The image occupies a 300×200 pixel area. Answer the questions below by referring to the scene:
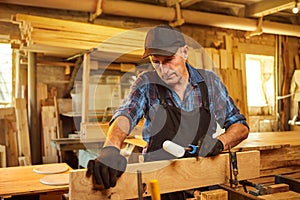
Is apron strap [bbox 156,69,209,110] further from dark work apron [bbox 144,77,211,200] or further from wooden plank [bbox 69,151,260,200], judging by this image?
wooden plank [bbox 69,151,260,200]

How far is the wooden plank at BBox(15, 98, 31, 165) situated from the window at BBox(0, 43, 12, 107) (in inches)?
13.2

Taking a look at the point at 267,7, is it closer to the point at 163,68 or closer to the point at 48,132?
the point at 48,132

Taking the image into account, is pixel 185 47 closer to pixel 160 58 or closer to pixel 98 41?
pixel 160 58

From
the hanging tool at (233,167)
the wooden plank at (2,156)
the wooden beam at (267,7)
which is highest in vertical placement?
the wooden beam at (267,7)

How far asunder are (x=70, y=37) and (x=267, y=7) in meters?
3.14

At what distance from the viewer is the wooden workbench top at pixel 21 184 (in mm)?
2044

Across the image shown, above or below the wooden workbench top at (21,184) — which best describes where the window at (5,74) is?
above

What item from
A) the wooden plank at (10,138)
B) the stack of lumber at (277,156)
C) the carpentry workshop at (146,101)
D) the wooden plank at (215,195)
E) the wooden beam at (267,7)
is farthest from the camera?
the wooden beam at (267,7)

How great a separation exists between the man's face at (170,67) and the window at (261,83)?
4.36 m

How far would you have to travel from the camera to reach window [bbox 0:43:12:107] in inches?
171

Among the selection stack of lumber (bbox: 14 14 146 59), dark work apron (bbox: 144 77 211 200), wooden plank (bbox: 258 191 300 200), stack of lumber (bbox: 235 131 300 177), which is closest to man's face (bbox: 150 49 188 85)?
dark work apron (bbox: 144 77 211 200)

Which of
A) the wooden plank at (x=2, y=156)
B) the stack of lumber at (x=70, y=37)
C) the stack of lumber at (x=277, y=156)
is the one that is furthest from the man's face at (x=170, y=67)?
the wooden plank at (x=2, y=156)

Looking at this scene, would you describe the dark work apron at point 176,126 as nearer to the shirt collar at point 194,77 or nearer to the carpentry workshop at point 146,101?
the carpentry workshop at point 146,101

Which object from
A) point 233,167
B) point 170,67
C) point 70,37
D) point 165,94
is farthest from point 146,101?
point 70,37
